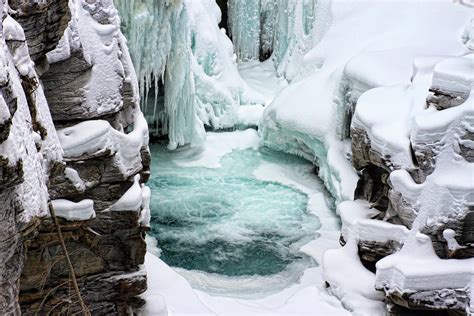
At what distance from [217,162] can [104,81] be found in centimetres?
833

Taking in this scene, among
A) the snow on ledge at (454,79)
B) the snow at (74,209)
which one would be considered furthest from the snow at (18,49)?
the snow on ledge at (454,79)

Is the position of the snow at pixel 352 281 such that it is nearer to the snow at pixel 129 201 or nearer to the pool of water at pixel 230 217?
the pool of water at pixel 230 217

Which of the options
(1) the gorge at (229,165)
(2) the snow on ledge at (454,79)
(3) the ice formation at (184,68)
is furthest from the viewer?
(3) the ice formation at (184,68)

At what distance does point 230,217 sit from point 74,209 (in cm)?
618


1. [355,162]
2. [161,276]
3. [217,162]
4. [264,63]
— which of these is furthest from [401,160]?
[264,63]

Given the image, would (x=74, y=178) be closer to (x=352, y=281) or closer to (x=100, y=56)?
(x=100, y=56)

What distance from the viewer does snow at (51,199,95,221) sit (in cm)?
563

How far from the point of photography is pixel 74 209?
566cm

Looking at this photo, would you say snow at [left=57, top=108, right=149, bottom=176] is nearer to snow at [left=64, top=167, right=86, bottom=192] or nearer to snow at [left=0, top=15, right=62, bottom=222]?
snow at [left=64, top=167, right=86, bottom=192]

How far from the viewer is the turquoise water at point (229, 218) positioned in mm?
10219

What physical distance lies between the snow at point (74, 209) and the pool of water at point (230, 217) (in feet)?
14.4

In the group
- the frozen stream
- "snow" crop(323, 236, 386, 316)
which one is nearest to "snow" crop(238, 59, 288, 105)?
the frozen stream

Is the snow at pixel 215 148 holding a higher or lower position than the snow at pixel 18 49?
lower

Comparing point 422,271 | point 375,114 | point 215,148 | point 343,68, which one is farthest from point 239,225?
point 422,271
